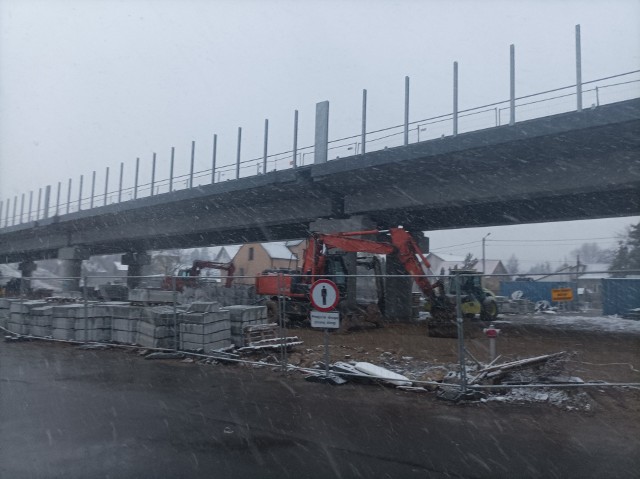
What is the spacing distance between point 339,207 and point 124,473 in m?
20.3

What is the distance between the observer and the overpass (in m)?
16.5

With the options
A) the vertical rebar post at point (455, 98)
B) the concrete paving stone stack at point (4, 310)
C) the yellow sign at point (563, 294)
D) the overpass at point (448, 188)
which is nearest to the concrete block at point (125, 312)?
the concrete paving stone stack at point (4, 310)

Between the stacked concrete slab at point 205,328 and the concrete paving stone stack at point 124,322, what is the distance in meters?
2.05

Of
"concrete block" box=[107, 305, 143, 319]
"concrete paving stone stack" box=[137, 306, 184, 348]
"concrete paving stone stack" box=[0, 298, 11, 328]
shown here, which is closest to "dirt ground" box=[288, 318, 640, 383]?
"concrete paving stone stack" box=[137, 306, 184, 348]

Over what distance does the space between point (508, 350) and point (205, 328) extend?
7342mm

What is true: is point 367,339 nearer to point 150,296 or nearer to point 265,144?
point 150,296

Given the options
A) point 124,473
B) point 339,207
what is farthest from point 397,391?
point 339,207

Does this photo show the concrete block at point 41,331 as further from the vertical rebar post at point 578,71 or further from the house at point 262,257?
the house at point 262,257

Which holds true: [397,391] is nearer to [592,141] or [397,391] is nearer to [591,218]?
[592,141]

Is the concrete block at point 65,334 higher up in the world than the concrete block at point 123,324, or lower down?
lower down

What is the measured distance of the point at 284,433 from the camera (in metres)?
6.60

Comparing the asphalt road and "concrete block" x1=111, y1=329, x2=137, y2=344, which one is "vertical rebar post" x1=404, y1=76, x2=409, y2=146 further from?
the asphalt road

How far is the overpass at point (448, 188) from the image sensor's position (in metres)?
16.5

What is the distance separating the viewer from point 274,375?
1069cm
